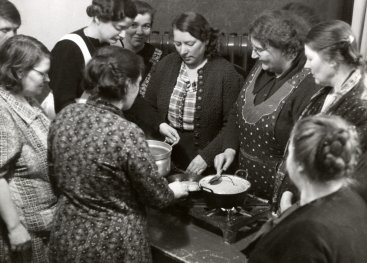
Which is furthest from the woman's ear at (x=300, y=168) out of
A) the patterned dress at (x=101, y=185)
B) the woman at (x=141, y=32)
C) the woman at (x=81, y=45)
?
the woman at (x=141, y=32)

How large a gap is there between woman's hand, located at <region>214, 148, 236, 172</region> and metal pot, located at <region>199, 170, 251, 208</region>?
9.5 inches

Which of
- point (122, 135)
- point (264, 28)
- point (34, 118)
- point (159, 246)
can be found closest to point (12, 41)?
point (34, 118)

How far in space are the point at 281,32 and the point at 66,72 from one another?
127cm

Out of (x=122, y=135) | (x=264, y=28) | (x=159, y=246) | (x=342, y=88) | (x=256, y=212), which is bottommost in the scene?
(x=159, y=246)

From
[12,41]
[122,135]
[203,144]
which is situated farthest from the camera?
[203,144]

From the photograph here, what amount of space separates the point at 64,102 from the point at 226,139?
3.38ft

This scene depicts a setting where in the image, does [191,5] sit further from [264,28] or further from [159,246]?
[159,246]

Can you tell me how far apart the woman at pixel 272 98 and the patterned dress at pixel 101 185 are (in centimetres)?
85

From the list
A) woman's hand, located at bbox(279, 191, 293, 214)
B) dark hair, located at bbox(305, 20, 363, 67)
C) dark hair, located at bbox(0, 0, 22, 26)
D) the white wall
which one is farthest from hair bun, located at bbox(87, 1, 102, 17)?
woman's hand, located at bbox(279, 191, 293, 214)

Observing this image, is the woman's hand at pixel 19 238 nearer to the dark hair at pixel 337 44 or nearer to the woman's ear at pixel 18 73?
the woman's ear at pixel 18 73

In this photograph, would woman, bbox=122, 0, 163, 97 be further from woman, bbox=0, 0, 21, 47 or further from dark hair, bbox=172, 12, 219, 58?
woman, bbox=0, 0, 21, 47

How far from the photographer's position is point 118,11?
278cm

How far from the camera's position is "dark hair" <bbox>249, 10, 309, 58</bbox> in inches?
102

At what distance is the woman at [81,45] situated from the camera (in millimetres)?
2674
